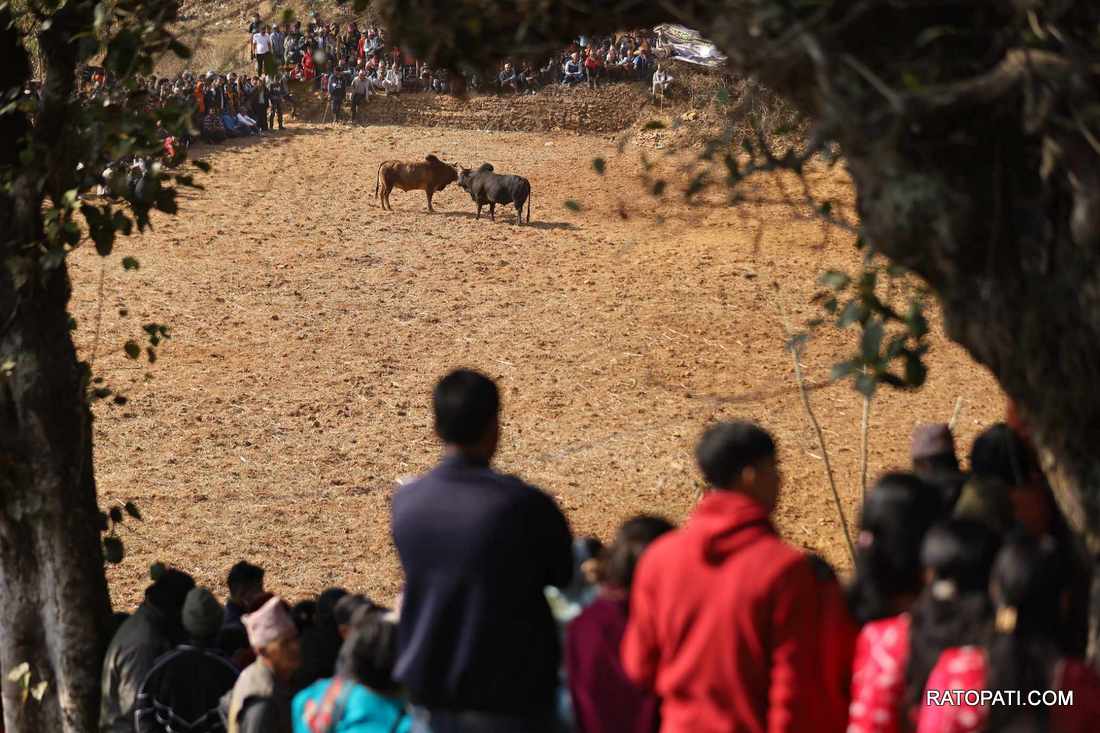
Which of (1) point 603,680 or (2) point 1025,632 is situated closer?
(2) point 1025,632

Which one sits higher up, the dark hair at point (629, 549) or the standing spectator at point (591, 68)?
the standing spectator at point (591, 68)

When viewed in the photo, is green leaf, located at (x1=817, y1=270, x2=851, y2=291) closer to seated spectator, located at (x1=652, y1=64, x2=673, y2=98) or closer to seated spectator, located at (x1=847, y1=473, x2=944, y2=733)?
seated spectator, located at (x1=847, y1=473, x2=944, y2=733)

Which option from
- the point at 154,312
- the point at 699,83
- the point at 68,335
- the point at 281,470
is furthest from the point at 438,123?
the point at 68,335

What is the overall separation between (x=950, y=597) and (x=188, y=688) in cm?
309

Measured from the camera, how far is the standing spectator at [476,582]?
404 centimetres

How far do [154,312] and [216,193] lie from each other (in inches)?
285

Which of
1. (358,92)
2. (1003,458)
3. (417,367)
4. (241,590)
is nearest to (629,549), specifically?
(1003,458)

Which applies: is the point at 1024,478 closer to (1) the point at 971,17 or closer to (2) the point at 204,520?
(1) the point at 971,17

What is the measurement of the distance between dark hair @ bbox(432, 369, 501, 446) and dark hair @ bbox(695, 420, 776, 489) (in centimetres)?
61

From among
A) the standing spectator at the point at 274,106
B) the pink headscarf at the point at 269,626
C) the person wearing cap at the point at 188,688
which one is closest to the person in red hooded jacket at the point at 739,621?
the pink headscarf at the point at 269,626

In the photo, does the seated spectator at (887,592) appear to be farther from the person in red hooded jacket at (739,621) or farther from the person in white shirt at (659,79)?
the person in white shirt at (659,79)

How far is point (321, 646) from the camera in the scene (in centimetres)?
555

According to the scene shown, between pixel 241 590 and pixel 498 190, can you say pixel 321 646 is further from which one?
pixel 498 190

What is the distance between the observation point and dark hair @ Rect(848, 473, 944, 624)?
3.90 metres
